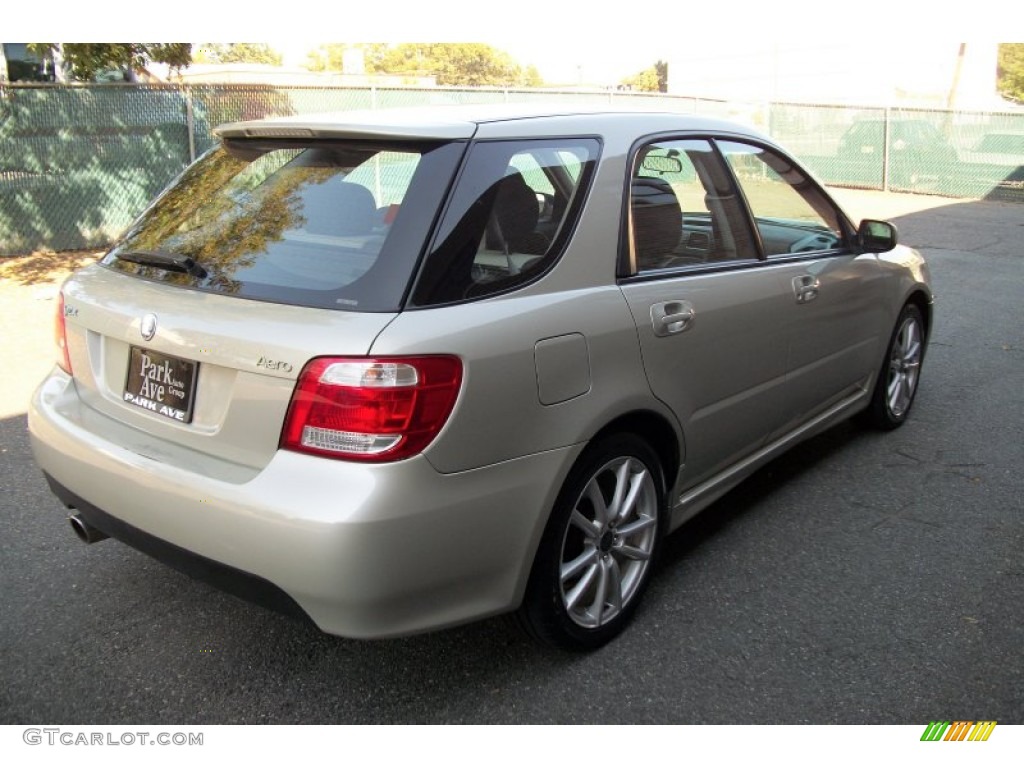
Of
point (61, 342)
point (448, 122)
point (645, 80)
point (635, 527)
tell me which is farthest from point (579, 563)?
point (645, 80)

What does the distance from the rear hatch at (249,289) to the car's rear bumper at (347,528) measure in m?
0.11

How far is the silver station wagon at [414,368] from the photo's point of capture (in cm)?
242

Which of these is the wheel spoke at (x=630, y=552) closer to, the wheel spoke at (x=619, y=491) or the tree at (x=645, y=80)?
the wheel spoke at (x=619, y=491)

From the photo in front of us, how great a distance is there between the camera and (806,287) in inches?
157

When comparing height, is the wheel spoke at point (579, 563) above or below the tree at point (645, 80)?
below

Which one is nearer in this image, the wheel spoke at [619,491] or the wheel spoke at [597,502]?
the wheel spoke at [597,502]

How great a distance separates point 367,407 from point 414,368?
6.0 inches

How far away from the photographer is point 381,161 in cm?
283

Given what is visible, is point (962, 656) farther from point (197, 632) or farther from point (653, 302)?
point (197, 632)

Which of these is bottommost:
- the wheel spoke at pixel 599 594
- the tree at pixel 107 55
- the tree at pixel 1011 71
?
the wheel spoke at pixel 599 594

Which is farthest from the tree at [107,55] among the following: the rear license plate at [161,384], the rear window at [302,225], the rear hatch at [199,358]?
the rear license plate at [161,384]

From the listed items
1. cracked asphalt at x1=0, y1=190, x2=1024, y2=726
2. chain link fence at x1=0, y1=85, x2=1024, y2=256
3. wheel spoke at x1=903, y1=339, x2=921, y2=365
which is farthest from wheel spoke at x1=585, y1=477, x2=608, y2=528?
chain link fence at x1=0, y1=85, x2=1024, y2=256

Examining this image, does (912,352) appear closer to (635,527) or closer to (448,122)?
(635,527)

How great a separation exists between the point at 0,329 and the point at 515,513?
20.6 feet
